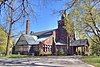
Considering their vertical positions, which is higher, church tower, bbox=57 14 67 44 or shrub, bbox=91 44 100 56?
church tower, bbox=57 14 67 44

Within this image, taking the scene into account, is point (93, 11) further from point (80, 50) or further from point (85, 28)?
point (80, 50)

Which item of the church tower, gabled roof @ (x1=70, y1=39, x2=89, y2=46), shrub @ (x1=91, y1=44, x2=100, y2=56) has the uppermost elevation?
the church tower

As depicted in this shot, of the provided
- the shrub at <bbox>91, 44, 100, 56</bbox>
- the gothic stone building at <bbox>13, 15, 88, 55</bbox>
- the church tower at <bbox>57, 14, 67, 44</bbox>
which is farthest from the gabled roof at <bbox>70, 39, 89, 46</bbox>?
the shrub at <bbox>91, 44, 100, 56</bbox>

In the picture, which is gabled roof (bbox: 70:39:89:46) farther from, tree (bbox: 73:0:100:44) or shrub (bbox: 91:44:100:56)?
tree (bbox: 73:0:100:44)

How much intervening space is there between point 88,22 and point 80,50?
102 feet

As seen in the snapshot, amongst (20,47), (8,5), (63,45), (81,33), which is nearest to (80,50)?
(63,45)

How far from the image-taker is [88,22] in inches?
1250

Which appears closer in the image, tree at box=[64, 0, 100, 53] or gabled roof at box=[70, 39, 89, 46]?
tree at box=[64, 0, 100, 53]

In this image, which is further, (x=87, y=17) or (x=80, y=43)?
(x=80, y=43)

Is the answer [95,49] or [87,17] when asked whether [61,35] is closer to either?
[95,49]

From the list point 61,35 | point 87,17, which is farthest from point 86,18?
point 61,35

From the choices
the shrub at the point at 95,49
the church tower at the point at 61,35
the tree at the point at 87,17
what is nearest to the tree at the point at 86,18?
the tree at the point at 87,17

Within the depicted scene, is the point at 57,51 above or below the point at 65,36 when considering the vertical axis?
below

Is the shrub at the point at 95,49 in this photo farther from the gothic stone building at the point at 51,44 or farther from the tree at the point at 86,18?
the tree at the point at 86,18
